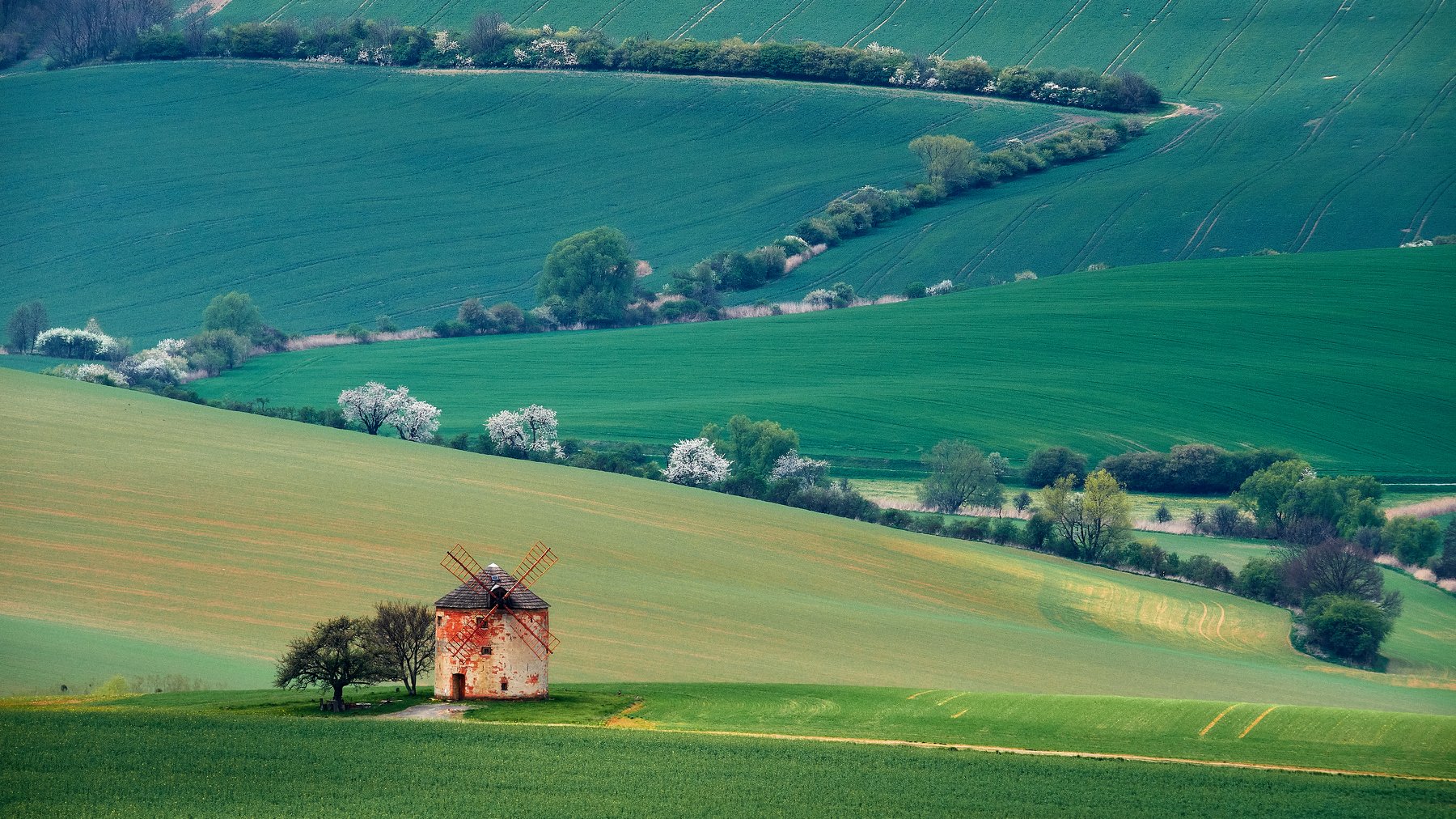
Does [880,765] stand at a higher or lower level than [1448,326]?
lower

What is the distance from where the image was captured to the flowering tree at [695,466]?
69.8 meters

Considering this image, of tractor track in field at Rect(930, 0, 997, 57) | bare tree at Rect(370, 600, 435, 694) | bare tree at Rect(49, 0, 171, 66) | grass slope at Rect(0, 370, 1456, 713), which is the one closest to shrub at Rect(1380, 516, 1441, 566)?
grass slope at Rect(0, 370, 1456, 713)

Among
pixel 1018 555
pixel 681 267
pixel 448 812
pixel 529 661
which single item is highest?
pixel 681 267

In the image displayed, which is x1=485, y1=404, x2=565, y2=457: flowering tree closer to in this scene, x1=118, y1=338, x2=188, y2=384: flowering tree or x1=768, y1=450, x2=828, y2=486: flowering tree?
x1=768, y1=450, x2=828, y2=486: flowering tree

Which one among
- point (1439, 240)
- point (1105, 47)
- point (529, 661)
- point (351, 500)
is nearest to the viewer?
point (529, 661)

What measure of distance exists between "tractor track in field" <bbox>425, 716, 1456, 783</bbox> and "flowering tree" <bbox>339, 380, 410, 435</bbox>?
42734mm

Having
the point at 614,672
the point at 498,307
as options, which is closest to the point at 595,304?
the point at 498,307

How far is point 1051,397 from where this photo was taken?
83125mm

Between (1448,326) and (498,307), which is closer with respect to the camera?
(1448,326)

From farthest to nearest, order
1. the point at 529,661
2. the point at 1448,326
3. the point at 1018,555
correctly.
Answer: the point at 1448,326
the point at 1018,555
the point at 529,661

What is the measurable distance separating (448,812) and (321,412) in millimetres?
48899

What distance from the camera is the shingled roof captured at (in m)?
33.8

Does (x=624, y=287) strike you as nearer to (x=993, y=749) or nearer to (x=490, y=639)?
(x=490, y=639)

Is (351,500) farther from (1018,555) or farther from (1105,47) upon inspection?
(1105,47)
